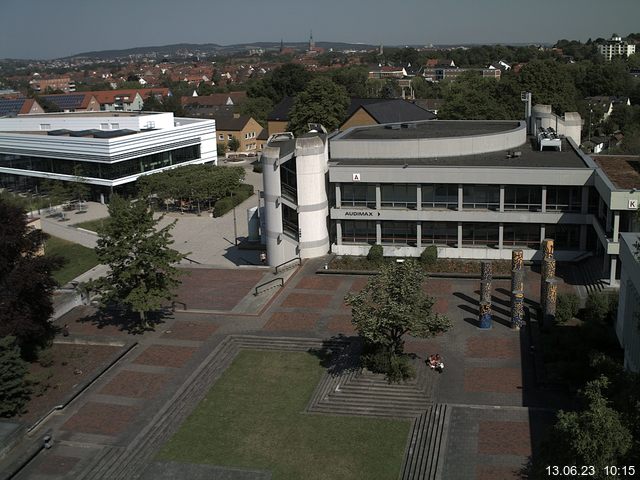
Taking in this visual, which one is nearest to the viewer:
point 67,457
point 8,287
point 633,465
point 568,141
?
point 633,465

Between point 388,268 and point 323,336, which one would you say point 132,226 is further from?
point 388,268

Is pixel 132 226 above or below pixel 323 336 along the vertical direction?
above

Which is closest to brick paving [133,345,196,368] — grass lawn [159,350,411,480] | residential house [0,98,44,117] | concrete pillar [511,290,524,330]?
grass lawn [159,350,411,480]

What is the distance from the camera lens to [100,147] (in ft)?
222

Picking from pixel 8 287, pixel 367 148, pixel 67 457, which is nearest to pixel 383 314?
pixel 67 457

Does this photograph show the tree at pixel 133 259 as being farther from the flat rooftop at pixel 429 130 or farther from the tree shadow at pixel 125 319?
the flat rooftop at pixel 429 130

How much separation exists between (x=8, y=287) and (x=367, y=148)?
24.1 meters

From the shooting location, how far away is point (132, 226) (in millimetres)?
32625

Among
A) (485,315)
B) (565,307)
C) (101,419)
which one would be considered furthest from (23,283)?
(565,307)

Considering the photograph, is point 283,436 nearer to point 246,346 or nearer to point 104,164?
point 246,346

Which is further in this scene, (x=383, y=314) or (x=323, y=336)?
(x=323, y=336)

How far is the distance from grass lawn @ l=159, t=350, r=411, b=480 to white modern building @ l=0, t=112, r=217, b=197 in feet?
149

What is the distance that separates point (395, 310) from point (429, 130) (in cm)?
2915

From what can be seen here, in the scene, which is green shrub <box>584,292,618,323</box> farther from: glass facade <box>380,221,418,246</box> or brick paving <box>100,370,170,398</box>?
brick paving <box>100,370,170,398</box>
